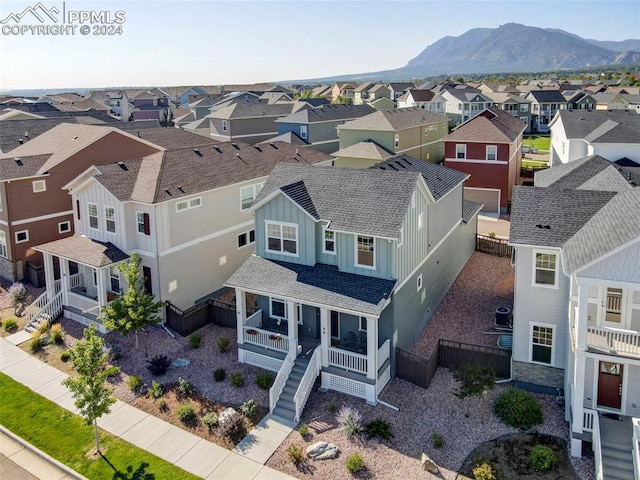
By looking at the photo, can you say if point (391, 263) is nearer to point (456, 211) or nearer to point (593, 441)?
point (593, 441)

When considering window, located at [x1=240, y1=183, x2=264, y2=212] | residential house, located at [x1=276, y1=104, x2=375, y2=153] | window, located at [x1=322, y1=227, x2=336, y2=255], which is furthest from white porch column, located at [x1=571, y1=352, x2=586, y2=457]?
residential house, located at [x1=276, y1=104, x2=375, y2=153]

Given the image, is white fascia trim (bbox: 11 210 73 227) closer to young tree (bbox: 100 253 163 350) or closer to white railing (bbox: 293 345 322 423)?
young tree (bbox: 100 253 163 350)

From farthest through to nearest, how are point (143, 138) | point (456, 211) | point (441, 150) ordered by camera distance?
point (441, 150) → point (143, 138) → point (456, 211)

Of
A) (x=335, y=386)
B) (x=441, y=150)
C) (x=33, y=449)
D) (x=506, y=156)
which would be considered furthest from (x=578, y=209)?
(x=441, y=150)

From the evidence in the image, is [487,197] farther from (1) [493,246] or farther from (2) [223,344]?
(2) [223,344]

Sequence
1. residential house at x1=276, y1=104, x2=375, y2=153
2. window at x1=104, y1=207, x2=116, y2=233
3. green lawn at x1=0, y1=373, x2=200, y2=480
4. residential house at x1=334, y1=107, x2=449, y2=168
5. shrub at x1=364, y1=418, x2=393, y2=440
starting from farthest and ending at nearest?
residential house at x1=276, y1=104, x2=375, y2=153
residential house at x1=334, y1=107, x2=449, y2=168
window at x1=104, y1=207, x2=116, y2=233
shrub at x1=364, y1=418, x2=393, y2=440
green lawn at x1=0, y1=373, x2=200, y2=480

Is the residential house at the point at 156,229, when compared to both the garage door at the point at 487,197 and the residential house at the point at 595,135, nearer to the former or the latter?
the garage door at the point at 487,197
